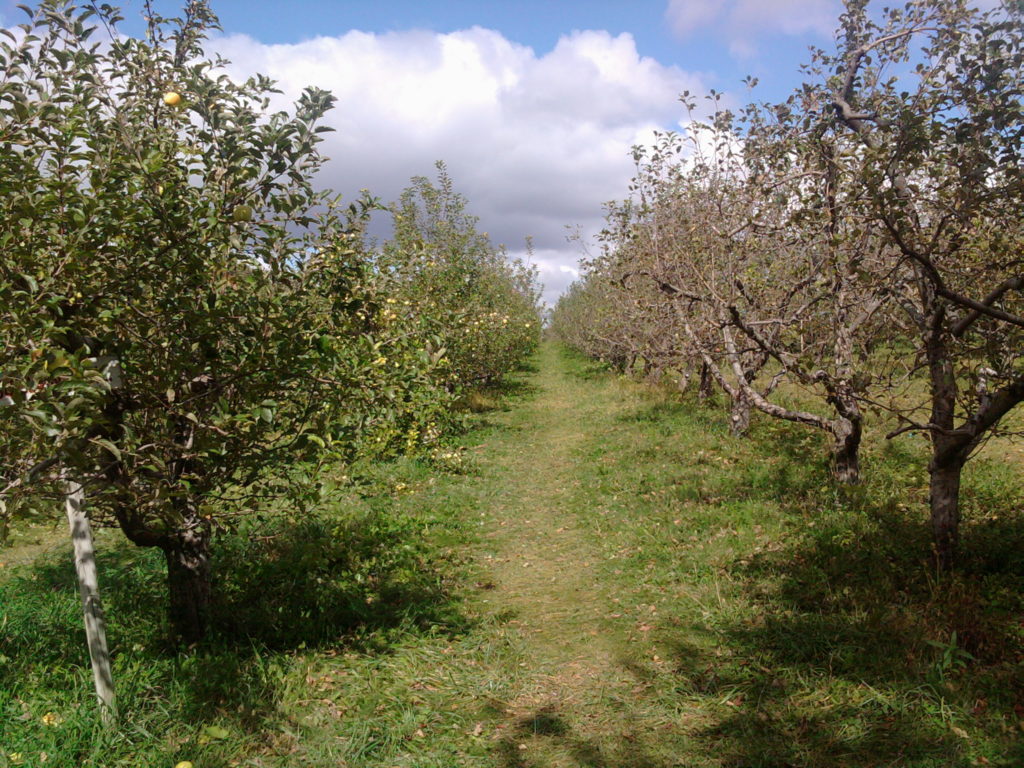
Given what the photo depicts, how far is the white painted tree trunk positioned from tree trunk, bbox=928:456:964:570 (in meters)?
6.76

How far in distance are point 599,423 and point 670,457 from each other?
4427mm

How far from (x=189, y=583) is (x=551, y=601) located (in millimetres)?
3509

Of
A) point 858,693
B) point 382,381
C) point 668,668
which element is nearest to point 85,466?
point 382,381

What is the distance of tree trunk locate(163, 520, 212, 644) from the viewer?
5.17 metres

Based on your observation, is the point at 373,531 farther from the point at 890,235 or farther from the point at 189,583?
the point at 890,235

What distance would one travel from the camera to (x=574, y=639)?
5.86 meters

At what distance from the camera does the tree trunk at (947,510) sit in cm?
582

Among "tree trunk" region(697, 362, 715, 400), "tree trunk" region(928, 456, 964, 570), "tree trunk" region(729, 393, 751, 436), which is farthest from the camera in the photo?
"tree trunk" region(697, 362, 715, 400)

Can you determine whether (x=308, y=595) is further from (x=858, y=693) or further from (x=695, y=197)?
(x=695, y=197)

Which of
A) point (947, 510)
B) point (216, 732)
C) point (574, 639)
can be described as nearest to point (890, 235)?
point (947, 510)

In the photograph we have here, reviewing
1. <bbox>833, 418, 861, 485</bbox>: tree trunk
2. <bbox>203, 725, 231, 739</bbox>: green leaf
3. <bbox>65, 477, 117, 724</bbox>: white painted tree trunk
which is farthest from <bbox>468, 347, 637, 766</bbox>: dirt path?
<bbox>833, 418, 861, 485</bbox>: tree trunk

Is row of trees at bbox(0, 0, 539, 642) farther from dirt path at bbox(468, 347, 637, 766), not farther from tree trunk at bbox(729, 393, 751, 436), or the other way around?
tree trunk at bbox(729, 393, 751, 436)

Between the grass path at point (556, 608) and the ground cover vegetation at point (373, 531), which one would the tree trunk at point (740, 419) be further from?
the ground cover vegetation at point (373, 531)

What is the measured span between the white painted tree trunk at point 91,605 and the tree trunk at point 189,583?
109 cm
